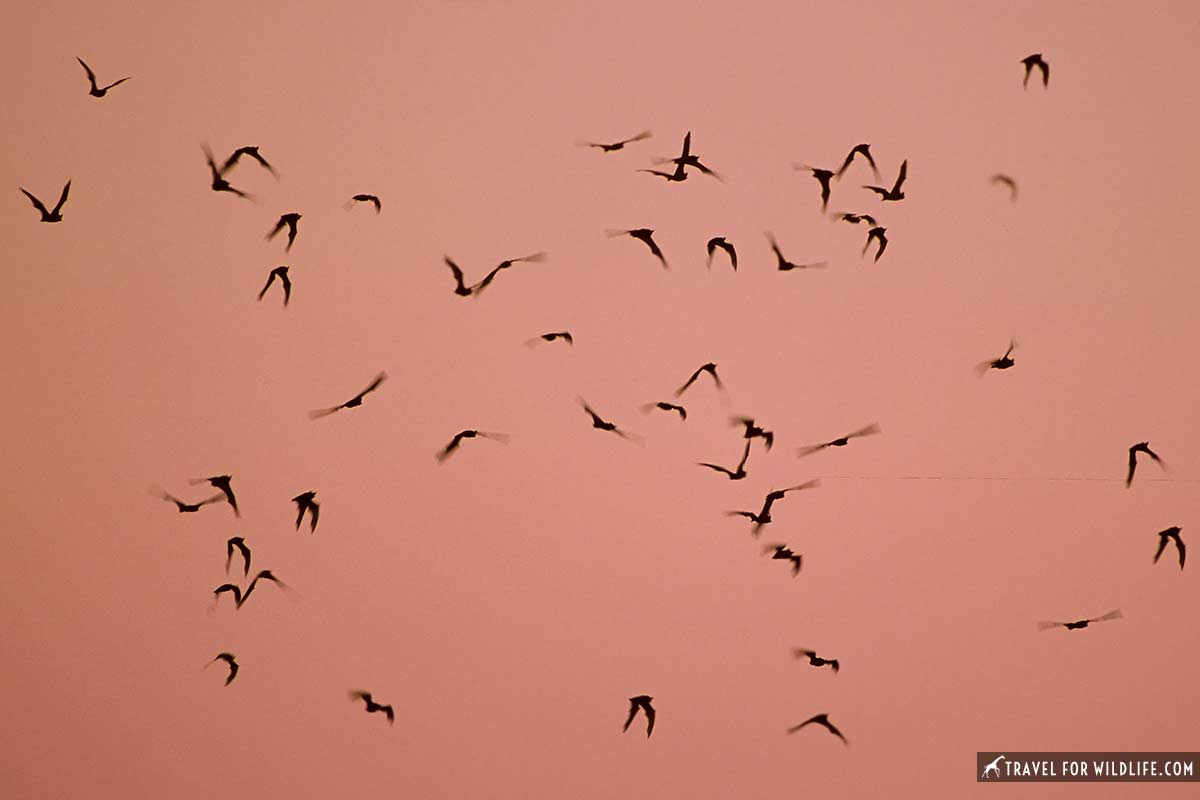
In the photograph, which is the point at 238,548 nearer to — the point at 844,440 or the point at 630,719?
the point at 630,719

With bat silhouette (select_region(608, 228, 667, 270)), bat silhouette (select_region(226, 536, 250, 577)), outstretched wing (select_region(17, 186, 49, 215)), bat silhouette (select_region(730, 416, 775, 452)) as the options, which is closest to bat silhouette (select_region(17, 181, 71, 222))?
outstretched wing (select_region(17, 186, 49, 215))

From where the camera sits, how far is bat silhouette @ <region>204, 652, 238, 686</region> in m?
1.44

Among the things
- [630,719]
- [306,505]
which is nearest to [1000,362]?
[630,719]

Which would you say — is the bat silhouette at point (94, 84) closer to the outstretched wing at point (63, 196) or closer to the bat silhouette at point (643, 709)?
the outstretched wing at point (63, 196)

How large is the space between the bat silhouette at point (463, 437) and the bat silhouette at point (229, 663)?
47 cm

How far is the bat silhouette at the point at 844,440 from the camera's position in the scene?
56.7 inches

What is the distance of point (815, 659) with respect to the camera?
145 centimetres

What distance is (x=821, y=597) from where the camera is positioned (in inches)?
57.0

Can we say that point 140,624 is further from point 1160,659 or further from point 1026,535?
point 1160,659

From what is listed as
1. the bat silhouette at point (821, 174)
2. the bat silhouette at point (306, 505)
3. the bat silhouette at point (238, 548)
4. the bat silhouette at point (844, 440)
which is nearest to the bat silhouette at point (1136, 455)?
the bat silhouette at point (844, 440)

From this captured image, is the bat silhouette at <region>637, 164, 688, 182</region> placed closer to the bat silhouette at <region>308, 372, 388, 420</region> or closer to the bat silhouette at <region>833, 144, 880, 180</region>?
the bat silhouette at <region>833, 144, 880, 180</region>

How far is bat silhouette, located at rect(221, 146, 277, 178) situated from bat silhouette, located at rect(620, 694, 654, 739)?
3.42 feet

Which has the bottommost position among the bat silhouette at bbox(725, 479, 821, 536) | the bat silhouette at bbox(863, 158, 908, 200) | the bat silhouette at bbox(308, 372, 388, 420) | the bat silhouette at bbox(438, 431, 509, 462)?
the bat silhouette at bbox(725, 479, 821, 536)

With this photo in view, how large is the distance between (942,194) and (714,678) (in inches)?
34.1
